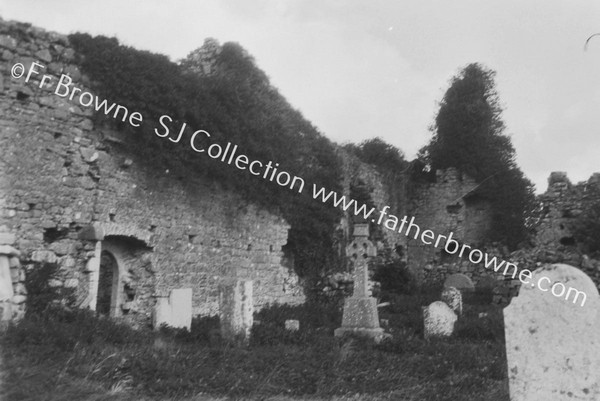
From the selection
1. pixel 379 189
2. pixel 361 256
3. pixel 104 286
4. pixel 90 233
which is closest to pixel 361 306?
pixel 361 256

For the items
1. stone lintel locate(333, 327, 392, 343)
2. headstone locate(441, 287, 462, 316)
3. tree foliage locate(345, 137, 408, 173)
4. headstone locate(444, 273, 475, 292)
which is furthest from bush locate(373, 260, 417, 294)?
stone lintel locate(333, 327, 392, 343)

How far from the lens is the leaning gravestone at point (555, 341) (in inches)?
175

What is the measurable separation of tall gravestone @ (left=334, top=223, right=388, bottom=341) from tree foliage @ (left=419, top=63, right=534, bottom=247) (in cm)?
1153

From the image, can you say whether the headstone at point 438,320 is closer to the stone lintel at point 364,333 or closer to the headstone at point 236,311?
the stone lintel at point 364,333

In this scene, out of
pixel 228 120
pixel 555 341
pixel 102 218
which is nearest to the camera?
pixel 555 341

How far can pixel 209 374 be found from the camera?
6.71 meters

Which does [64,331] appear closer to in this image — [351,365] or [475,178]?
[351,365]

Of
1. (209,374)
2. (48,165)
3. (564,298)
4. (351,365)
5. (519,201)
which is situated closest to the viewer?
(564,298)

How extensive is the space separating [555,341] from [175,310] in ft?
23.6

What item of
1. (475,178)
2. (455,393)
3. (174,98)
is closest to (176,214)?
(174,98)

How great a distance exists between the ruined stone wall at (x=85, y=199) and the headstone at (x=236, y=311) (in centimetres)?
187

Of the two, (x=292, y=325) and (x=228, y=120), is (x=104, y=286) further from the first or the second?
(x=292, y=325)

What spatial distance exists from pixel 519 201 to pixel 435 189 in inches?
118

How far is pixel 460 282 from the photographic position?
17.7m
